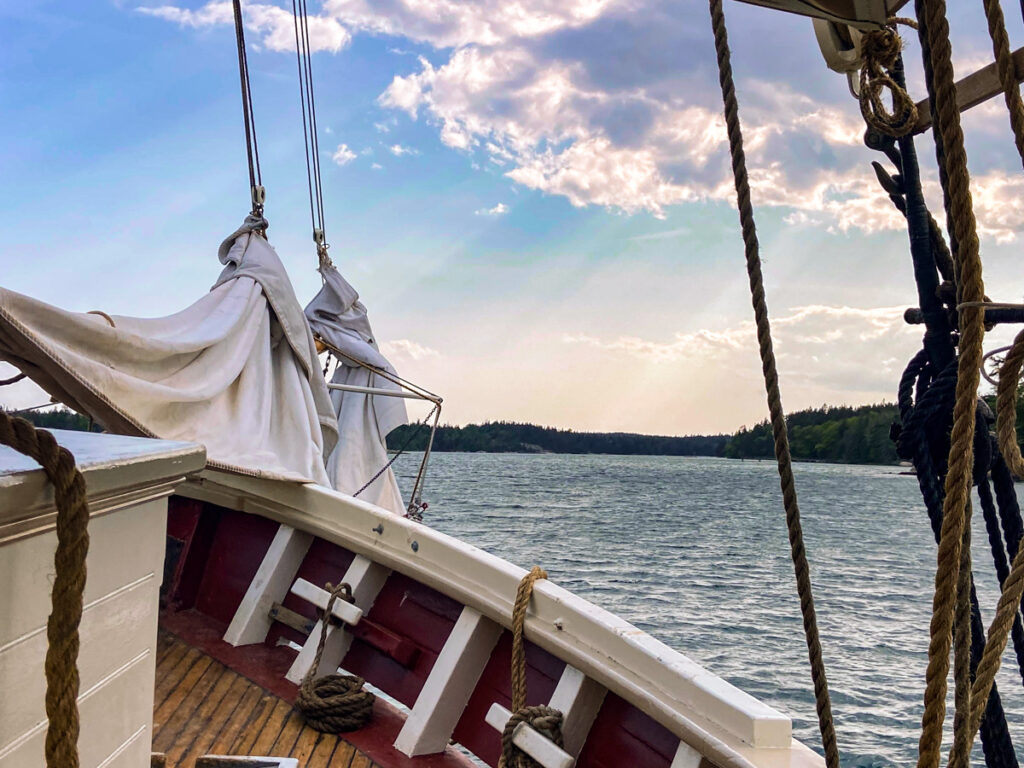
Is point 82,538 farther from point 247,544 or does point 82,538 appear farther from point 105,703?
point 247,544

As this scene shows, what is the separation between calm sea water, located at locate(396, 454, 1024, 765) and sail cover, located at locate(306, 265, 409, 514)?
4075mm

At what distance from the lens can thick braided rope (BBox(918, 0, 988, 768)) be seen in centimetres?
94

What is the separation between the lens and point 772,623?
1173 cm

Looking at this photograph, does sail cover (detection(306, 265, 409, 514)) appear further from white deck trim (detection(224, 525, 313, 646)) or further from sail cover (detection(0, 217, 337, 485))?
white deck trim (detection(224, 525, 313, 646))

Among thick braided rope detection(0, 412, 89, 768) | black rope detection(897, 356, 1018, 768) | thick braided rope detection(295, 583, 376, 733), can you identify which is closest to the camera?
thick braided rope detection(0, 412, 89, 768)

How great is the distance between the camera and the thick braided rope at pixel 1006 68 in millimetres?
1013

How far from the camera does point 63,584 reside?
2.54ft

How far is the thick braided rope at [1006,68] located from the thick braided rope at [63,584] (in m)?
1.15

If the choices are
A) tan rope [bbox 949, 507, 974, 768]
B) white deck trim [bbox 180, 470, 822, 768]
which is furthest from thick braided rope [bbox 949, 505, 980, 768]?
white deck trim [bbox 180, 470, 822, 768]

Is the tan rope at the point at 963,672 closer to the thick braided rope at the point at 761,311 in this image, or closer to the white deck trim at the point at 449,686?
the thick braided rope at the point at 761,311

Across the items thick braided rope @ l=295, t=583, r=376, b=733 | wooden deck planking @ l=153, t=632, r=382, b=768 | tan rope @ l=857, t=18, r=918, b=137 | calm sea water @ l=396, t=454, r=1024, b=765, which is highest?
tan rope @ l=857, t=18, r=918, b=137

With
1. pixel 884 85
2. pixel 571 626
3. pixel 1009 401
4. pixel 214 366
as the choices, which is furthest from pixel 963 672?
pixel 214 366

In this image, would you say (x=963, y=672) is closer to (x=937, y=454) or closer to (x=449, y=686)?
(x=937, y=454)

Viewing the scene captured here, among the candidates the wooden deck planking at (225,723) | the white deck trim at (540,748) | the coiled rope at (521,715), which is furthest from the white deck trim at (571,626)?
the wooden deck planking at (225,723)
